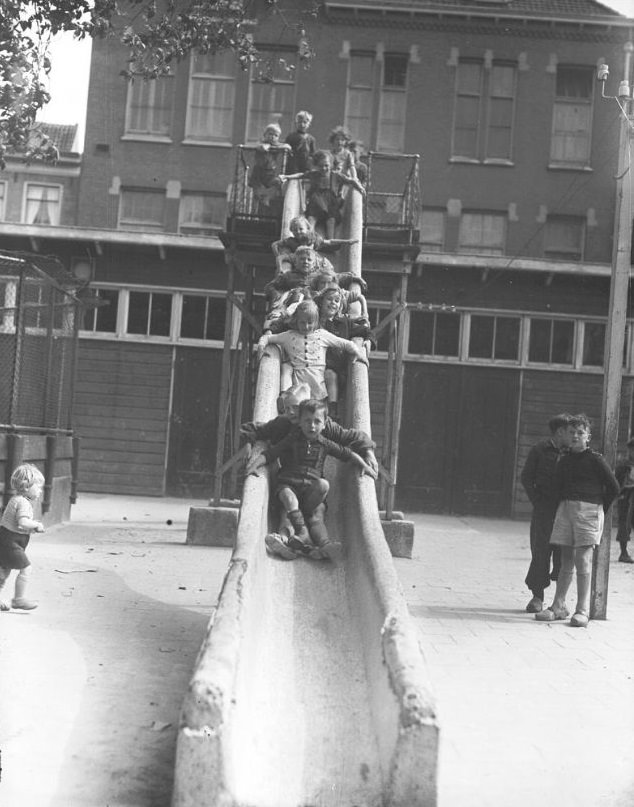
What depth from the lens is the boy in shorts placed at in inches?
322

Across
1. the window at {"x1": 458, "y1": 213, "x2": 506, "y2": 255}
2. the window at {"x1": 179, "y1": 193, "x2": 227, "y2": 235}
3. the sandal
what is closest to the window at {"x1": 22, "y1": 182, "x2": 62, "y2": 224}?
the window at {"x1": 179, "y1": 193, "x2": 227, "y2": 235}

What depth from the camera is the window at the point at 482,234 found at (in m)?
22.1

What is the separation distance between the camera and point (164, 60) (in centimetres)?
1108

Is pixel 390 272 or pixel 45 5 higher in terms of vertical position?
pixel 45 5

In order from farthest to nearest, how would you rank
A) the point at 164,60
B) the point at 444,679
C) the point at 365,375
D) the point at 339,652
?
the point at 164,60
the point at 365,375
the point at 444,679
the point at 339,652

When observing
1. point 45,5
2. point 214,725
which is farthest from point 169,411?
point 214,725

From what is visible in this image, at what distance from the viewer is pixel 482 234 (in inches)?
874

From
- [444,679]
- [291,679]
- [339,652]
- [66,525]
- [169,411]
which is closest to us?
[291,679]

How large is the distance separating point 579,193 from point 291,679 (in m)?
19.0

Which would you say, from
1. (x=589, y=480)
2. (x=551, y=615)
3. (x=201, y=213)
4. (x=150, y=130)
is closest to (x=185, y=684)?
(x=551, y=615)

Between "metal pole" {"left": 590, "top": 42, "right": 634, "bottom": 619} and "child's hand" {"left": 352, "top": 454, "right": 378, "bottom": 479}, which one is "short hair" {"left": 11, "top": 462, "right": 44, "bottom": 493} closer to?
"child's hand" {"left": 352, "top": 454, "right": 378, "bottom": 479}

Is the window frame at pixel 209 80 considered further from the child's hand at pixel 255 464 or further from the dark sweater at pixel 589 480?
the child's hand at pixel 255 464

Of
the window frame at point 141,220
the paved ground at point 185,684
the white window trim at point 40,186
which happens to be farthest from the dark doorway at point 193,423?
the paved ground at point 185,684

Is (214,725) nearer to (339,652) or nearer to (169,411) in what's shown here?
(339,652)
